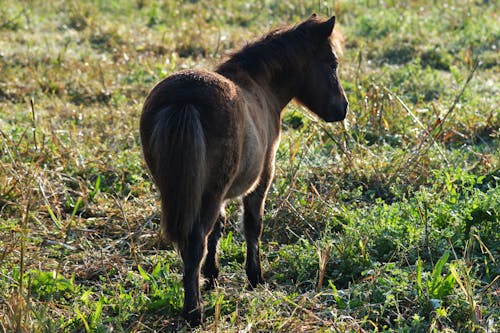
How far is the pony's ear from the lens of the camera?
204 inches

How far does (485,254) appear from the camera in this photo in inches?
191

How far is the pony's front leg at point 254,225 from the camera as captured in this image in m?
4.89

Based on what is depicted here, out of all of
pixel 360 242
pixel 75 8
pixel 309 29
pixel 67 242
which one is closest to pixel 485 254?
pixel 360 242

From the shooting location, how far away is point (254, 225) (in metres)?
5.00

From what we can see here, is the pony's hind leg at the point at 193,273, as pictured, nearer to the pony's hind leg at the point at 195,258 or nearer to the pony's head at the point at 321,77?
the pony's hind leg at the point at 195,258

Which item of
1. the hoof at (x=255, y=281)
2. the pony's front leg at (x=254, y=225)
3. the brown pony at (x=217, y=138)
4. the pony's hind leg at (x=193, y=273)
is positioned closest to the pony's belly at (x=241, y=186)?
the brown pony at (x=217, y=138)

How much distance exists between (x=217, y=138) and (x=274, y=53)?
1311 millimetres

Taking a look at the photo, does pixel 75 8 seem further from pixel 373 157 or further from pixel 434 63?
pixel 373 157

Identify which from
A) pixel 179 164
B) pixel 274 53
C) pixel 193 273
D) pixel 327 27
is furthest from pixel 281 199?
pixel 179 164

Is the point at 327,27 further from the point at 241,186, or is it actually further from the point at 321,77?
the point at 241,186

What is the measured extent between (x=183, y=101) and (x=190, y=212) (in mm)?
603

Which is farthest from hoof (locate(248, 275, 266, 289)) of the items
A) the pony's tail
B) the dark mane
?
the dark mane

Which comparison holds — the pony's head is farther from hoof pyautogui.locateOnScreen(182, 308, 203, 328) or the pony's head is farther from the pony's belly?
hoof pyautogui.locateOnScreen(182, 308, 203, 328)

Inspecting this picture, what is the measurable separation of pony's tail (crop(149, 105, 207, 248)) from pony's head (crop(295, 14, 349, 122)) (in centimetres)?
166
